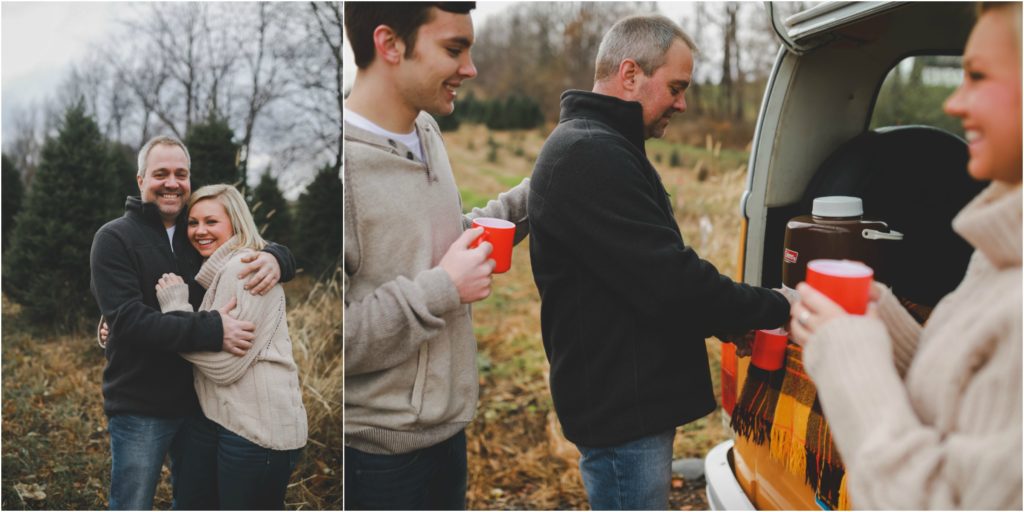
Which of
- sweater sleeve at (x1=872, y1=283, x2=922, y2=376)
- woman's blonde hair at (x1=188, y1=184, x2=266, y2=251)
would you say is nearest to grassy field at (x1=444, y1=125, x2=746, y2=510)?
sweater sleeve at (x1=872, y1=283, x2=922, y2=376)

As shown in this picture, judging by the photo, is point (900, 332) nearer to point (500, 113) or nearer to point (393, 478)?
point (393, 478)

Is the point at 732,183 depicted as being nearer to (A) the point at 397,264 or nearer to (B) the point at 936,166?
(B) the point at 936,166

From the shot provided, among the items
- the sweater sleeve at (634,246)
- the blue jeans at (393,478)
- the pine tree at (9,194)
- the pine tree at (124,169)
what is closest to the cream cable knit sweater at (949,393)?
the sweater sleeve at (634,246)

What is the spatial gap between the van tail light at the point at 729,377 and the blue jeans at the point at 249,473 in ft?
4.51

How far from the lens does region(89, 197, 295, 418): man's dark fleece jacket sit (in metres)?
2.03

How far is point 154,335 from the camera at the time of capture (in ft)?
6.61

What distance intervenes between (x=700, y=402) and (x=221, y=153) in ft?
4.83

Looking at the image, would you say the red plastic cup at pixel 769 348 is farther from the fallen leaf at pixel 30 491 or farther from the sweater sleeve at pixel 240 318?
the fallen leaf at pixel 30 491

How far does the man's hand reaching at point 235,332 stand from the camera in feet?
6.82

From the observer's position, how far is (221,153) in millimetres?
2201

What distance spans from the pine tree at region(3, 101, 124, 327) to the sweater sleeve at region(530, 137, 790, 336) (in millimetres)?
1215

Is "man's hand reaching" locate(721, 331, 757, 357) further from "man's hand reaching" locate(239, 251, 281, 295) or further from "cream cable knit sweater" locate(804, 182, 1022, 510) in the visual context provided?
"man's hand reaching" locate(239, 251, 281, 295)

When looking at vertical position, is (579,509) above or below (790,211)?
below

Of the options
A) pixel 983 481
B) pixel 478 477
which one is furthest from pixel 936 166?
pixel 478 477
